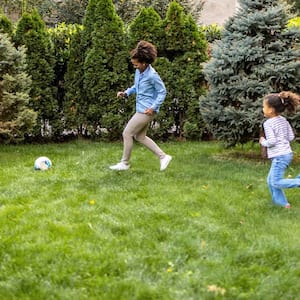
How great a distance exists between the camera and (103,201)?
5047 mm

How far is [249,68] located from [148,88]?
181 centimetres

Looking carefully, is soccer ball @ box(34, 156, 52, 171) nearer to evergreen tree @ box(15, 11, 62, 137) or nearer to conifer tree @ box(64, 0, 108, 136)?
evergreen tree @ box(15, 11, 62, 137)

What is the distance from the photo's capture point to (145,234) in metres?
4.17

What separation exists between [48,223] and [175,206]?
1.22 m

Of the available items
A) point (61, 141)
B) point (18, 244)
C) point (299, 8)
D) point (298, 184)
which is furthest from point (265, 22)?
point (299, 8)

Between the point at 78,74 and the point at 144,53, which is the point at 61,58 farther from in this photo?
the point at 144,53

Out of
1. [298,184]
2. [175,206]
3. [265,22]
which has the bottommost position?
[175,206]

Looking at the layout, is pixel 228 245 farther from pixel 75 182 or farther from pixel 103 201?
pixel 75 182

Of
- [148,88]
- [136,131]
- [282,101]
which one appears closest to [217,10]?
[148,88]

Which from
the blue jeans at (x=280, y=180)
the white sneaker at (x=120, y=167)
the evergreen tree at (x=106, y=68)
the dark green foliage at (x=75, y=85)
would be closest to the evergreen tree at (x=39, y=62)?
the dark green foliage at (x=75, y=85)

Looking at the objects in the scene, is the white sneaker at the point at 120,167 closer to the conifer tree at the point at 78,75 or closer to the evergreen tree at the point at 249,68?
the evergreen tree at the point at 249,68

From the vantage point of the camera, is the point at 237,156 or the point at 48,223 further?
the point at 237,156

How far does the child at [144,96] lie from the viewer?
620 cm

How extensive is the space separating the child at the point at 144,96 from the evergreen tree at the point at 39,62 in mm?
2868
